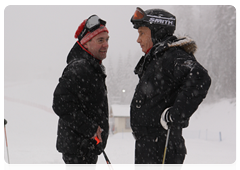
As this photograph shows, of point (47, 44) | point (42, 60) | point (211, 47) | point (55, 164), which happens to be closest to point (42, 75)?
point (42, 60)

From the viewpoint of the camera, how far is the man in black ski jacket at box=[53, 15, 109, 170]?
3055 mm

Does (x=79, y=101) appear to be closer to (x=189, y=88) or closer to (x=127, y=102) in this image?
(x=189, y=88)

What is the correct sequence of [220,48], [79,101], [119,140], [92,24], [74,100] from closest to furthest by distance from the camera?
[74,100] < [79,101] < [92,24] < [119,140] < [220,48]

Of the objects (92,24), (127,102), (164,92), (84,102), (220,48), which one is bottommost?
(127,102)

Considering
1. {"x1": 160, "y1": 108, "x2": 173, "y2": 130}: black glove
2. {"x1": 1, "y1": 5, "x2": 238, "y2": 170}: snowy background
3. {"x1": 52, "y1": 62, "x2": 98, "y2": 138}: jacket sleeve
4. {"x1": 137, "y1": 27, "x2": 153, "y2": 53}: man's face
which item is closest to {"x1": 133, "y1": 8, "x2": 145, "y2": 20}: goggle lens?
{"x1": 137, "y1": 27, "x2": 153, "y2": 53}: man's face

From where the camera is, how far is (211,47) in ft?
113

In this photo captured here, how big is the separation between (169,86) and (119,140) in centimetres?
1455

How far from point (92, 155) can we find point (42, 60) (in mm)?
136076

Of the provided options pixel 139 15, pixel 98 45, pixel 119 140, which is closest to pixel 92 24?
pixel 98 45

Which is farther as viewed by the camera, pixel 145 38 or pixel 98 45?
pixel 98 45

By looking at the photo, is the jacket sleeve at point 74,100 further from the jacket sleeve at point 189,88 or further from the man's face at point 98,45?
the jacket sleeve at point 189,88

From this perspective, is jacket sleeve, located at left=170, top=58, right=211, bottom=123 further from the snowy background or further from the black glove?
the snowy background

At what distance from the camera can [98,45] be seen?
3480 millimetres

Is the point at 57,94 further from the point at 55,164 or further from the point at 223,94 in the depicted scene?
the point at 223,94
